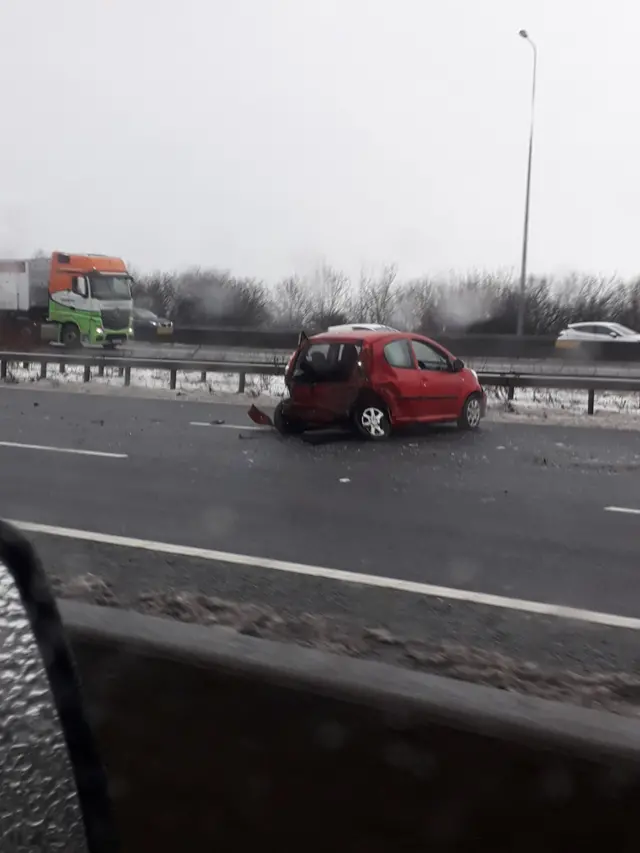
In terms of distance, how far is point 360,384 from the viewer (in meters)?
13.9

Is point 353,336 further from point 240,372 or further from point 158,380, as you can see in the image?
point 158,380

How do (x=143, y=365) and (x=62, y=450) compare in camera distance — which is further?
(x=143, y=365)

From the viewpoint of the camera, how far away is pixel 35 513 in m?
8.69

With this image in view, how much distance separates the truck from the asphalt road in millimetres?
18305

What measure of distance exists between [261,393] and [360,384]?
7391 mm

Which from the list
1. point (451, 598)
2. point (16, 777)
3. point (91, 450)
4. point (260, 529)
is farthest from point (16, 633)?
point (91, 450)

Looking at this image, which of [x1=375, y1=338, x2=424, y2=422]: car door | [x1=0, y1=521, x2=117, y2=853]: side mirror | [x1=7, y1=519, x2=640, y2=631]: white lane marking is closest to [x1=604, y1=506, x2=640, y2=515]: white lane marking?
[x1=7, y1=519, x2=640, y2=631]: white lane marking

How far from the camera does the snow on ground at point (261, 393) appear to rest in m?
17.3

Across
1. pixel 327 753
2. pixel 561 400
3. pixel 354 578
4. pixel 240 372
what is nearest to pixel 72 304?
pixel 240 372

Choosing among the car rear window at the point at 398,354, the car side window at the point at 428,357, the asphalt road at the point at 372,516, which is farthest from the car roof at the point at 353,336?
the asphalt road at the point at 372,516

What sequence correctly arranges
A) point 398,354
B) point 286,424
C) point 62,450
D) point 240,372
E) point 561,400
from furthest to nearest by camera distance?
1. point 240,372
2. point 561,400
3. point 286,424
4. point 398,354
5. point 62,450

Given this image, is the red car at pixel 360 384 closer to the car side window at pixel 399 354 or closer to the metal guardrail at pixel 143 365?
the car side window at pixel 399 354

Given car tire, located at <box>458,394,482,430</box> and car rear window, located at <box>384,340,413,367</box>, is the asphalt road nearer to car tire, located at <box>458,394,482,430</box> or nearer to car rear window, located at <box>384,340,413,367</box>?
car tire, located at <box>458,394,482,430</box>

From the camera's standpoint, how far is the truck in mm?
33281
